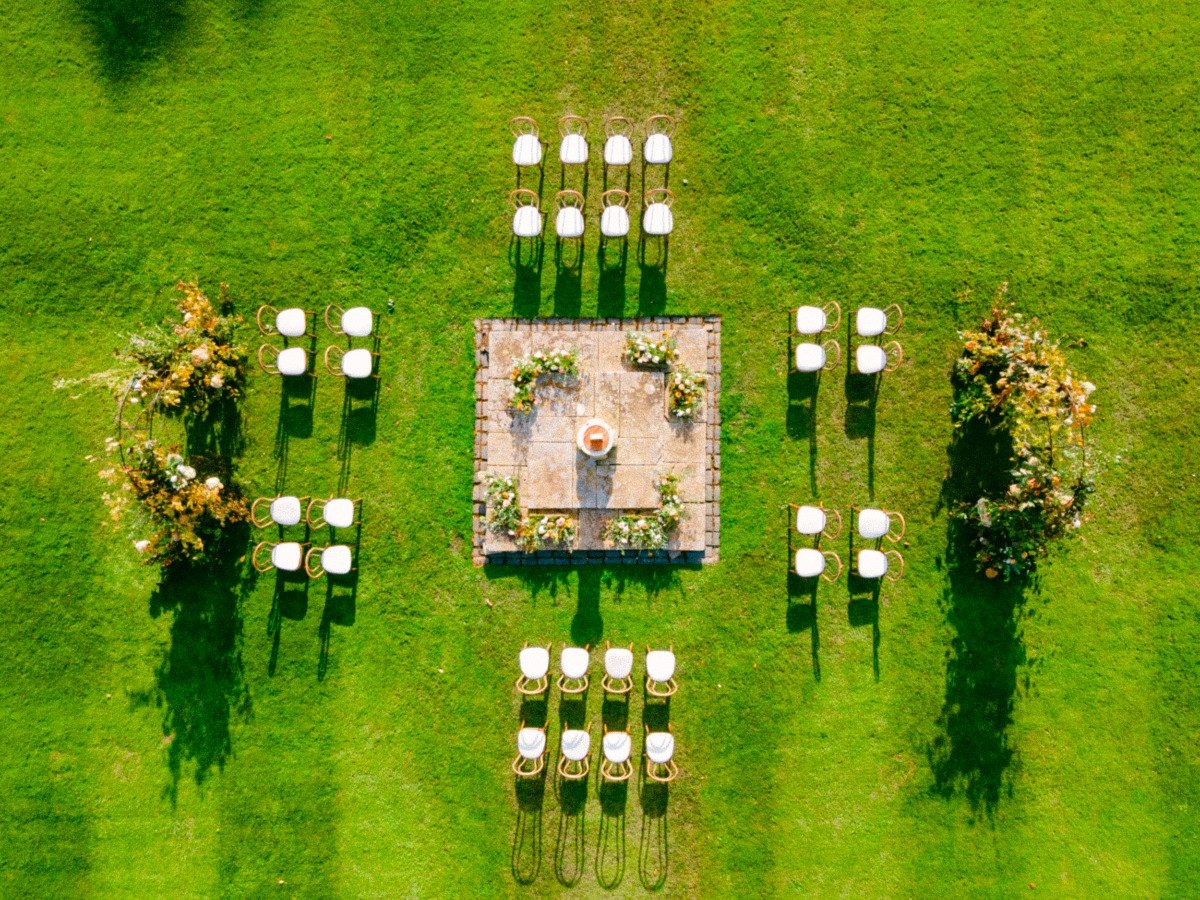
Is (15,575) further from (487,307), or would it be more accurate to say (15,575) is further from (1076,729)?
(1076,729)

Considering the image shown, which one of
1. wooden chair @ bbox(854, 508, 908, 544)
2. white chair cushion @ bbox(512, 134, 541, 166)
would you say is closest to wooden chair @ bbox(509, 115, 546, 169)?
white chair cushion @ bbox(512, 134, 541, 166)

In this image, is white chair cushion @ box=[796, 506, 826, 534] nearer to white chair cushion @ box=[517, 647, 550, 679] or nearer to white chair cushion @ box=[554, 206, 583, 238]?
white chair cushion @ box=[517, 647, 550, 679]

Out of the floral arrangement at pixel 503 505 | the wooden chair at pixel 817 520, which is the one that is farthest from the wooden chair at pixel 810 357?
the floral arrangement at pixel 503 505

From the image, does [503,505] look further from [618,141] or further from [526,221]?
[618,141]

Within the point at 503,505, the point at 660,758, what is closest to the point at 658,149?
the point at 503,505

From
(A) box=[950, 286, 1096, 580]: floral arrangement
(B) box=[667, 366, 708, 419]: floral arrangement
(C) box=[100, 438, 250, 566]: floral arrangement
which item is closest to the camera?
(A) box=[950, 286, 1096, 580]: floral arrangement

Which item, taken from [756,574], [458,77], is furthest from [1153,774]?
[458,77]
